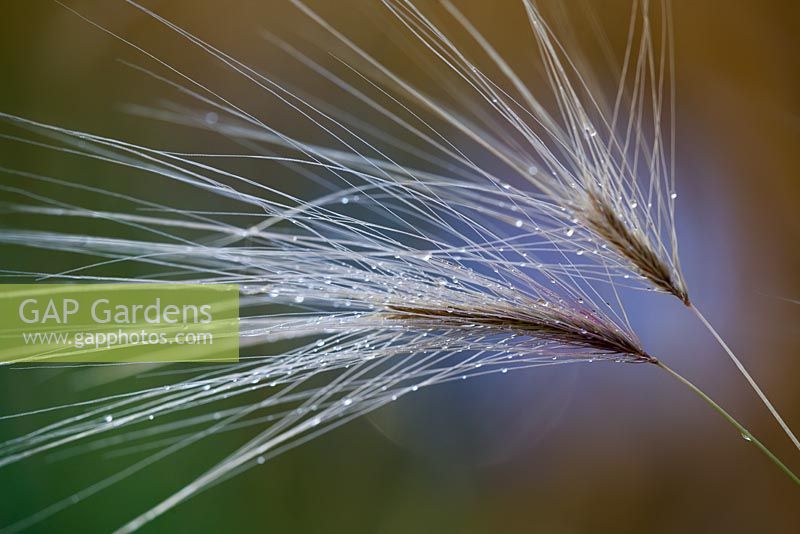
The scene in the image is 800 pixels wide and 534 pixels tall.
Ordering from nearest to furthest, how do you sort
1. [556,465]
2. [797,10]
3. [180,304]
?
[180,304] < [797,10] < [556,465]

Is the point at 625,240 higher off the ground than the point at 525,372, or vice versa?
the point at 625,240

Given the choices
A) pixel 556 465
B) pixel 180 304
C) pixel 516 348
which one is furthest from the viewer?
pixel 556 465

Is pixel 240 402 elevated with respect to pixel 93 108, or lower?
lower

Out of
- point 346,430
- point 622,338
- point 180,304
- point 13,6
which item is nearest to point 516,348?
point 622,338

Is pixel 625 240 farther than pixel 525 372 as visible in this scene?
No

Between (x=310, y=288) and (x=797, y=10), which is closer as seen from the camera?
(x=310, y=288)

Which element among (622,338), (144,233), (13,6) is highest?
(13,6)

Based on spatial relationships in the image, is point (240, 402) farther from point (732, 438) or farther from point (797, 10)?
point (797, 10)

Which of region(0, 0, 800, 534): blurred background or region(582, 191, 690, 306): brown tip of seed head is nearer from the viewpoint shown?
region(582, 191, 690, 306): brown tip of seed head
